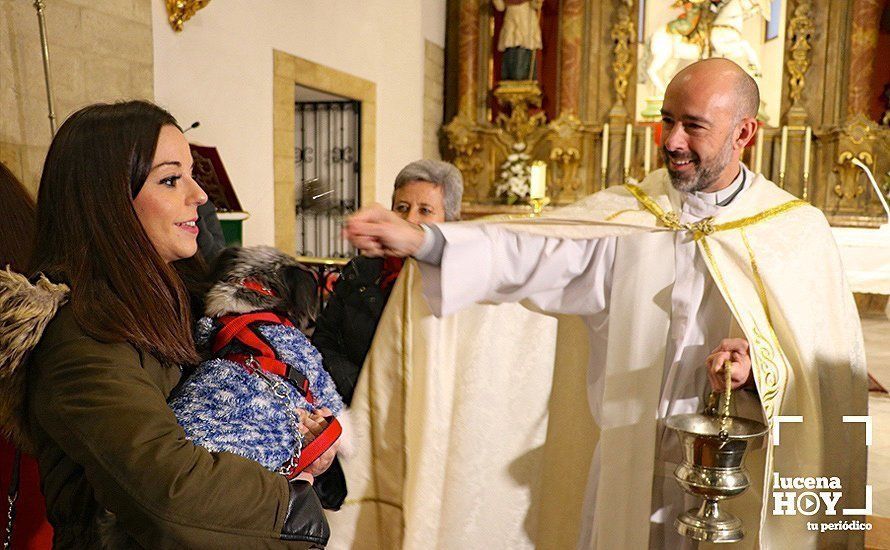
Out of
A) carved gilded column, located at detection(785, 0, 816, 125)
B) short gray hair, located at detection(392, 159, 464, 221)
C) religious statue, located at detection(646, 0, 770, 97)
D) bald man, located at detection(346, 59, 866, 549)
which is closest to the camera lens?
bald man, located at detection(346, 59, 866, 549)

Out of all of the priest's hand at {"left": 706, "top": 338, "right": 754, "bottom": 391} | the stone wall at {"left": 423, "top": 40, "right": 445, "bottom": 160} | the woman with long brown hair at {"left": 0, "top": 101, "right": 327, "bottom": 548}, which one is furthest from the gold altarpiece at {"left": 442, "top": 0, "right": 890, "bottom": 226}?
the woman with long brown hair at {"left": 0, "top": 101, "right": 327, "bottom": 548}

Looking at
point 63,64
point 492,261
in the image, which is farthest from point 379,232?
point 63,64

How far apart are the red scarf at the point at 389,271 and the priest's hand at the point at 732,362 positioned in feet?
3.13

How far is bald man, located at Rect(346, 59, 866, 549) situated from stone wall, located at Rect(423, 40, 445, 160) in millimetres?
8030

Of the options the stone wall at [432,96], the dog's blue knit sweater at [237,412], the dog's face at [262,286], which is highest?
the stone wall at [432,96]

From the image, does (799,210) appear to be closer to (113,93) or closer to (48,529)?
(48,529)

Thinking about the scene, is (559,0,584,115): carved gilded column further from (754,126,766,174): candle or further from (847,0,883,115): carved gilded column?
(847,0,883,115): carved gilded column

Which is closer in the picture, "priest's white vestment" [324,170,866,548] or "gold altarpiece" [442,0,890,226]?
"priest's white vestment" [324,170,866,548]

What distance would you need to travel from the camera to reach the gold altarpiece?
957 cm

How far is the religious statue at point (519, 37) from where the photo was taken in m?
10.1

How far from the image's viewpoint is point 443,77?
10.9 meters

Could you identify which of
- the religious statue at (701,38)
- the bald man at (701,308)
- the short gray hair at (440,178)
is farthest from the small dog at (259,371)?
the religious statue at (701,38)

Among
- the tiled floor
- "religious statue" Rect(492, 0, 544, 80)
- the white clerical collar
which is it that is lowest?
the tiled floor

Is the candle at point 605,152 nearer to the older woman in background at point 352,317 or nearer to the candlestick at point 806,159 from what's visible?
the candlestick at point 806,159
